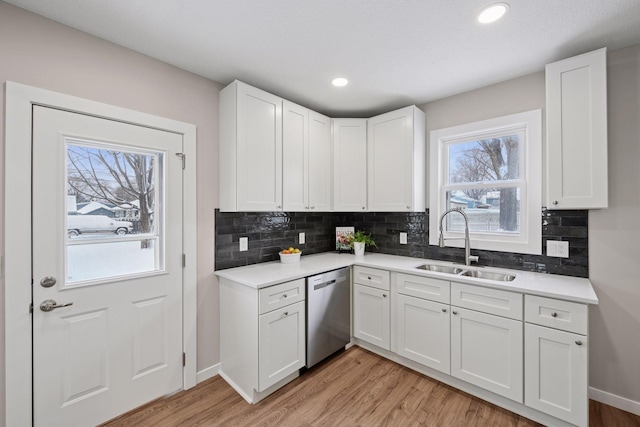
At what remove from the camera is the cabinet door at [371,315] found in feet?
8.36

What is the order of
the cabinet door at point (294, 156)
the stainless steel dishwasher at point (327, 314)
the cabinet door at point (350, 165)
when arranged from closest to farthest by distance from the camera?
1. the stainless steel dishwasher at point (327, 314)
2. the cabinet door at point (294, 156)
3. the cabinet door at point (350, 165)

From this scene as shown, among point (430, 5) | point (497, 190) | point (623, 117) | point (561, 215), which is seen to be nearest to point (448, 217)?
point (497, 190)

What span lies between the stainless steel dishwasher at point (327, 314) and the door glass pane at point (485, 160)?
1.47 metres

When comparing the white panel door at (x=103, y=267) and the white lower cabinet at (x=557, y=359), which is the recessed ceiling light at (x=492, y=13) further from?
the white panel door at (x=103, y=267)

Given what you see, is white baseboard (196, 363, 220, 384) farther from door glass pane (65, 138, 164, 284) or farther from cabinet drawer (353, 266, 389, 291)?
cabinet drawer (353, 266, 389, 291)

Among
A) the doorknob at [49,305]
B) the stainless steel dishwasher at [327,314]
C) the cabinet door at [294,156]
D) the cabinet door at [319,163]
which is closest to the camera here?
the doorknob at [49,305]

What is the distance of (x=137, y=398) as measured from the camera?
1.93m

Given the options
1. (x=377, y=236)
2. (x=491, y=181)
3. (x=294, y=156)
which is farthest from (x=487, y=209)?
(x=294, y=156)

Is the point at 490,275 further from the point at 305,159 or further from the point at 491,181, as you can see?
the point at 305,159

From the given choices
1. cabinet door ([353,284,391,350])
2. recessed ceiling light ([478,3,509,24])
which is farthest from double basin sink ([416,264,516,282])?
recessed ceiling light ([478,3,509,24])

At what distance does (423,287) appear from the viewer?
231 centimetres

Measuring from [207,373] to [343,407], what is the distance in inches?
44.9

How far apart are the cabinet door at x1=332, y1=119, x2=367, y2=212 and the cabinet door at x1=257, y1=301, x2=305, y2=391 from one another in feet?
4.17

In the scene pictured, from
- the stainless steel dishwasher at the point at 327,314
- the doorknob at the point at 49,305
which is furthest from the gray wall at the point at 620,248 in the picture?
the doorknob at the point at 49,305
